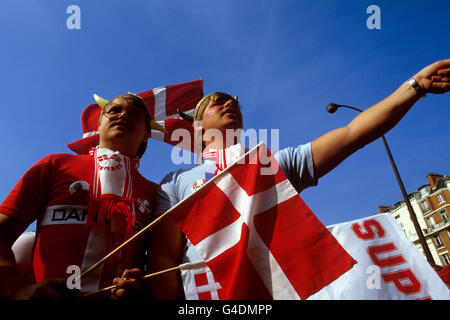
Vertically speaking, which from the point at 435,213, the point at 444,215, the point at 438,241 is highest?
the point at 435,213

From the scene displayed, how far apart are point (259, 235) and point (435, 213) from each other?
164 feet

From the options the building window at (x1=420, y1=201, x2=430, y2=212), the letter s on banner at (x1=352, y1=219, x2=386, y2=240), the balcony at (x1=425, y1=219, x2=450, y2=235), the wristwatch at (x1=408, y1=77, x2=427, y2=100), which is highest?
the building window at (x1=420, y1=201, x2=430, y2=212)

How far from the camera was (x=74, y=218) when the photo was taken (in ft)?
5.79

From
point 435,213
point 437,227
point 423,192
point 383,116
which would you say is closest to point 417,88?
point 383,116

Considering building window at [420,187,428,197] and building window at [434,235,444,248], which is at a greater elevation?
building window at [420,187,428,197]

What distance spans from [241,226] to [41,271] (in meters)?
1.13

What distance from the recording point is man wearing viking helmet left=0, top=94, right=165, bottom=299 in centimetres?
151

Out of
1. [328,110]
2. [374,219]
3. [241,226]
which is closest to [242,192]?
[241,226]

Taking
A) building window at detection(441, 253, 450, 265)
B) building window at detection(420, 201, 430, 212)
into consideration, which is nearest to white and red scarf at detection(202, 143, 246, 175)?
building window at detection(441, 253, 450, 265)

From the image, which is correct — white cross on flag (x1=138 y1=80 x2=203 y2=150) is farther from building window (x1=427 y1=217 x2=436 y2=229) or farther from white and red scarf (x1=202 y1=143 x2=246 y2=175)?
building window (x1=427 y1=217 x2=436 y2=229)

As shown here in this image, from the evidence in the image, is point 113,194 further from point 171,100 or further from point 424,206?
point 424,206

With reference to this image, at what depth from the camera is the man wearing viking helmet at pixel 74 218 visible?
151 cm

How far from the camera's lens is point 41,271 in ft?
5.23
